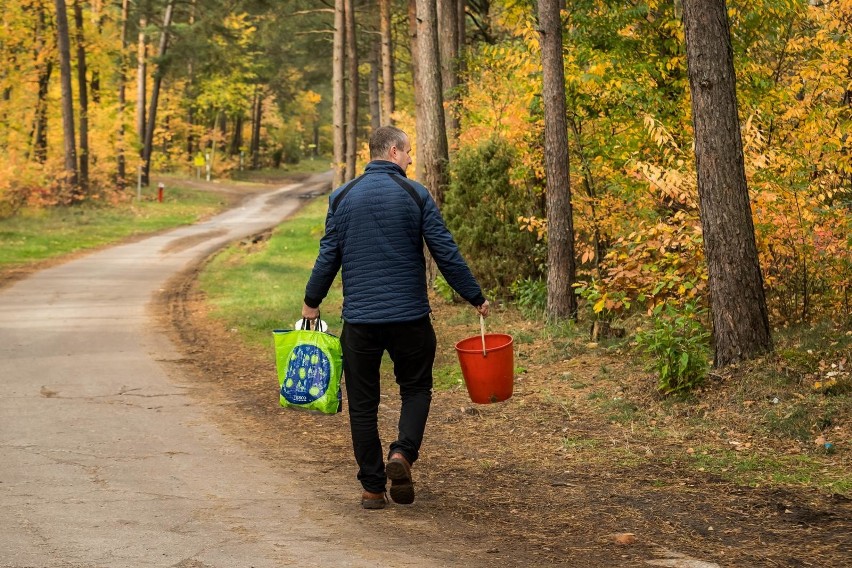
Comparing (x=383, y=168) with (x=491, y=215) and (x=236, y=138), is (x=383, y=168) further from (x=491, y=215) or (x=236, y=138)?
(x=236, y=138)

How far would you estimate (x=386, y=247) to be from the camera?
6234 mm

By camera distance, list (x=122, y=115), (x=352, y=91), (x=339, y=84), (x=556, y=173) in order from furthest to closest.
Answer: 1. (x=122, y=115)
2. (x=352, y=91)
3. (x=339, y=84)
4. (x=556, y=173)

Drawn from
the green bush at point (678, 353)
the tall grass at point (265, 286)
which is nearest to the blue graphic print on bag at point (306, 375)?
the green bush at point (678, 353)

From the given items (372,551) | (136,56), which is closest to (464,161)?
(372,551)

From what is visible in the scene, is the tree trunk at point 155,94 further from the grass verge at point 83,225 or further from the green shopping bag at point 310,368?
the green shopping bag at point 310,368

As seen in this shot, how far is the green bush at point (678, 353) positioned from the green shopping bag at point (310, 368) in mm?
3248

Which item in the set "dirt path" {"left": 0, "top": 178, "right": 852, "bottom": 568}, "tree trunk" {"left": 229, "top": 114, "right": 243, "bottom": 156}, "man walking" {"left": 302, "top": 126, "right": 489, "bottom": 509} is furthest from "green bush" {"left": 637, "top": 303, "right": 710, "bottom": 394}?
"tree trunk" {"left": 229, "top": 114, "right": 243, "bottom": 156}

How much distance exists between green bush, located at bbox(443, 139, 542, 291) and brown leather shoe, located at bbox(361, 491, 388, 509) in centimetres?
895

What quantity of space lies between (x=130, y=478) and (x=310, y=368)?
1375 millimetres

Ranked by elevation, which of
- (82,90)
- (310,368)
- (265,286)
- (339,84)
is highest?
(82,90)

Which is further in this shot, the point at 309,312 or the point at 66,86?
the point at 66,86

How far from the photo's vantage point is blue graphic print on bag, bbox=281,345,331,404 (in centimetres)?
684

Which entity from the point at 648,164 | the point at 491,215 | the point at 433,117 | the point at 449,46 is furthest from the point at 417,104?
the point at 648,164

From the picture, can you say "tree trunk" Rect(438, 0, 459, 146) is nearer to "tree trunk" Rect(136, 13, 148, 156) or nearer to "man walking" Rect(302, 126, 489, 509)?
"man walking" Rect(302, 126, 489, 509)
